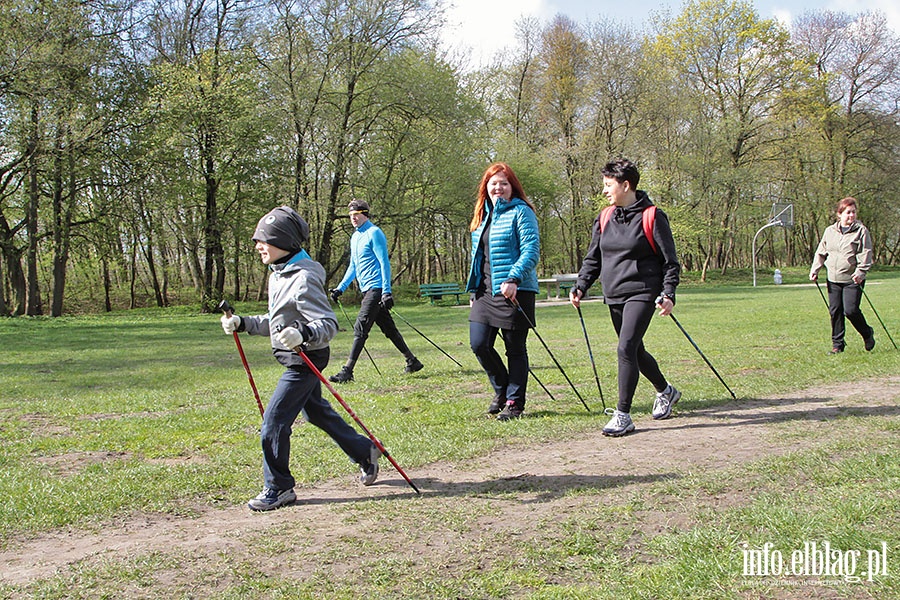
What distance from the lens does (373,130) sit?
3136cm

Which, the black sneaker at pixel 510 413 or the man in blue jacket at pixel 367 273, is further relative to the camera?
the man in blue jacket at pixel 367 273

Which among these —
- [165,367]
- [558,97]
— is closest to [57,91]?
[165,367]

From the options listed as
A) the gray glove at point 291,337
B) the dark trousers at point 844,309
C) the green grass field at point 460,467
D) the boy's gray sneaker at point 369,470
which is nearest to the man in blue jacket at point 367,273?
the green grass field at point 460,467

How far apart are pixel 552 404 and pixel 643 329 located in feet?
5.67

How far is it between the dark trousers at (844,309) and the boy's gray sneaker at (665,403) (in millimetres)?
4585

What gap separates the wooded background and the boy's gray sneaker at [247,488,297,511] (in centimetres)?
2332

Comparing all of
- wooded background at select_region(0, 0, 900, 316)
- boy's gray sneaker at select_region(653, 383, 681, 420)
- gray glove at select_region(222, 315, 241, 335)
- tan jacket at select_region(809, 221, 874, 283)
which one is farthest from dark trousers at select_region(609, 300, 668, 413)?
wooded background at select_region(0, 0, 900, 316)

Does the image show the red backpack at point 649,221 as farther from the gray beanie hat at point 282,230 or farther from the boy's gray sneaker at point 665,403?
the gray beanie hat at point 282,230

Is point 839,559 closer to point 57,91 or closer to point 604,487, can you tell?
point 604,487

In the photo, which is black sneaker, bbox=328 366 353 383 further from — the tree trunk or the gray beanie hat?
the tree trunk

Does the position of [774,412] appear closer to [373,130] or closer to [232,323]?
[232,323]

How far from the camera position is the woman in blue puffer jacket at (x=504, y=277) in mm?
6438

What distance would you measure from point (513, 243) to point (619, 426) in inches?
74.9

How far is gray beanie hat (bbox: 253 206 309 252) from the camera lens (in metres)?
4.46
